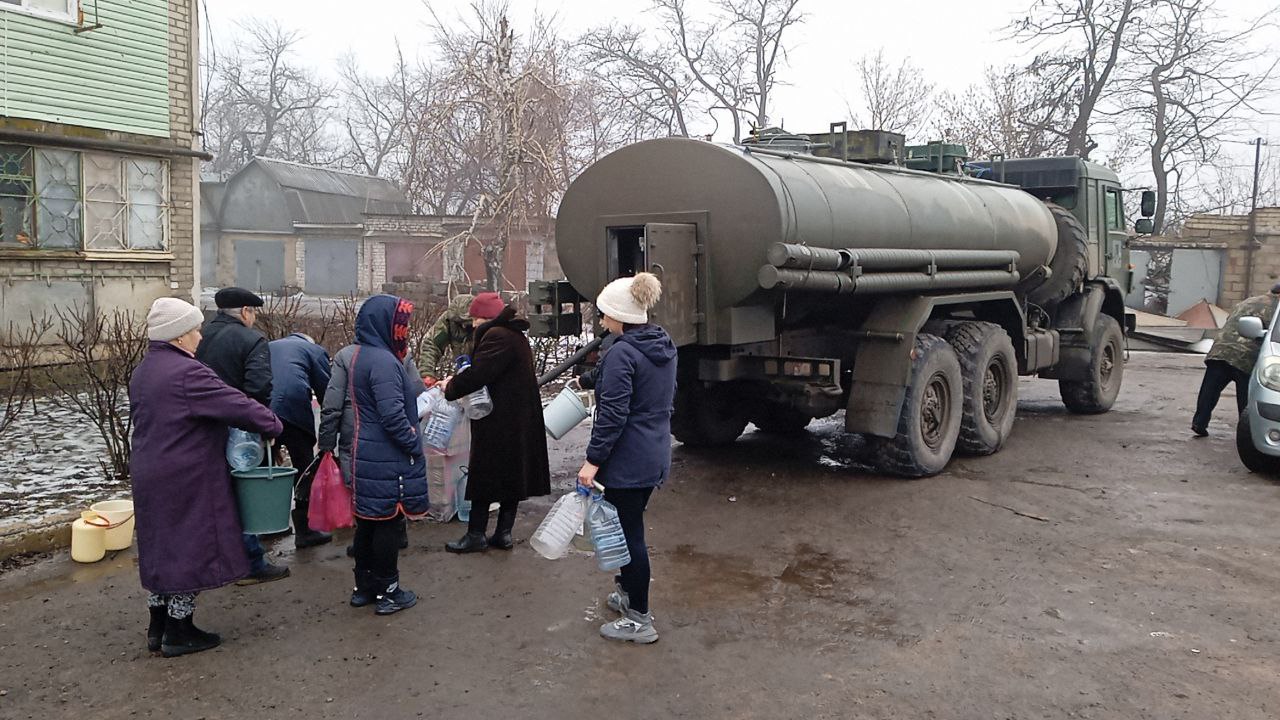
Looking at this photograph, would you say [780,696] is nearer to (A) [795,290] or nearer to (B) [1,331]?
(A) [795,290]

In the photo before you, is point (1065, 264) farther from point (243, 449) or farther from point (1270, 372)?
point (243, 449)

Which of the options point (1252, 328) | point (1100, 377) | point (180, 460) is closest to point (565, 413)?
point (180, 460)

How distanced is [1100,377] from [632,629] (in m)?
8.82

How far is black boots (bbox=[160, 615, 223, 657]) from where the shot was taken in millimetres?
4352

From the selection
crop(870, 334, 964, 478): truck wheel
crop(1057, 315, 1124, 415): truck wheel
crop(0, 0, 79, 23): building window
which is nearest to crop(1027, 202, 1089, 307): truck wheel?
crop(1057, 315, 1124, 415): truck wheel

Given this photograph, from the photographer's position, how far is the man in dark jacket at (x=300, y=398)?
231 inches

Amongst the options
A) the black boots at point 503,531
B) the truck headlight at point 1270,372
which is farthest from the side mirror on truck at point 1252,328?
the black boots at point 503,531

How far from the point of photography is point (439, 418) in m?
5.98

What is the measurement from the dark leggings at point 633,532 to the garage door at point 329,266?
116ft

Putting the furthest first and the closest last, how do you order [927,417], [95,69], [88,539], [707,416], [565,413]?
[95,69], [707,416], [927,417], [565,413], [88,539]

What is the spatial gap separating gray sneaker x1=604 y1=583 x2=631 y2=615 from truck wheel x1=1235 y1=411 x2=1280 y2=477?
6.01 m

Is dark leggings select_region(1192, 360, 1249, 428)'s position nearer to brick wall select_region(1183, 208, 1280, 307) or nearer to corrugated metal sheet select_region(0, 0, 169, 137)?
corrugated metal sheet select_region(0, 0, 169, 137)

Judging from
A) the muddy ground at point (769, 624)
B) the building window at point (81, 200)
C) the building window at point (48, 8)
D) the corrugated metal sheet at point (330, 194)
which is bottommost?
the muddy ground at point (769, 624)

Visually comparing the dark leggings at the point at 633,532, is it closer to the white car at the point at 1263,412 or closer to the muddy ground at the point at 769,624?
the muddy ground at the point at 769,624
